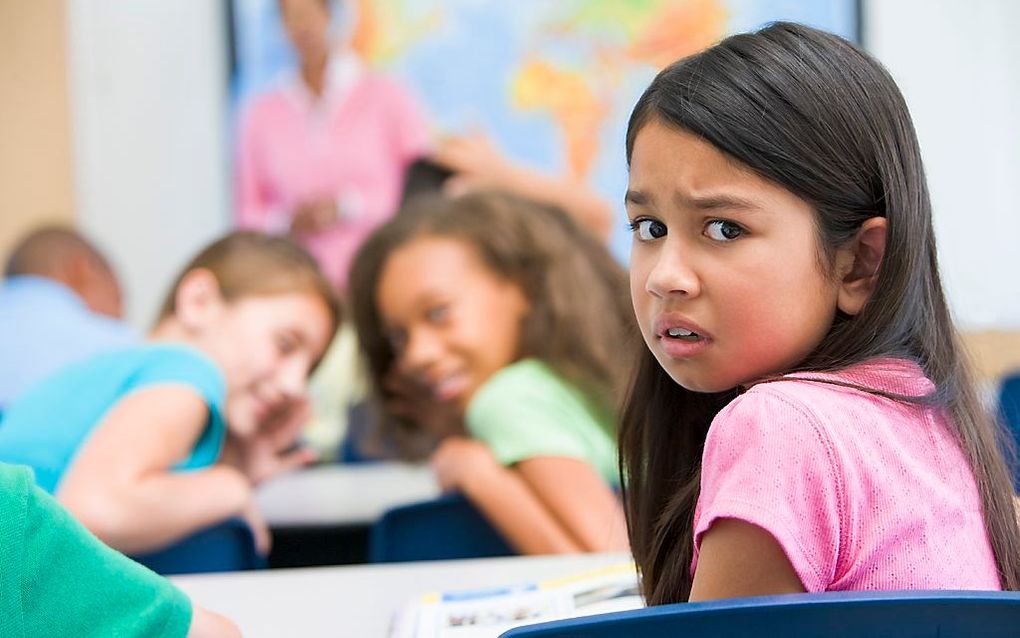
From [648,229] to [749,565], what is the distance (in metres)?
0.28

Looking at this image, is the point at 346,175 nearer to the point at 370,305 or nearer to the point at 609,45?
the point at 609,45

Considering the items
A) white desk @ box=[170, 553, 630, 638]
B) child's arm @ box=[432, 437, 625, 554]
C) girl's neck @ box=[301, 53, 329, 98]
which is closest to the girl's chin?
child's arm @ box=[432, 437, 625, 554]

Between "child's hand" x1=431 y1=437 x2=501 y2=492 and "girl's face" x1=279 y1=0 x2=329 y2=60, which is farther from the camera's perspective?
"girl's face" x1=279 y1=0 x2=329 y2=60

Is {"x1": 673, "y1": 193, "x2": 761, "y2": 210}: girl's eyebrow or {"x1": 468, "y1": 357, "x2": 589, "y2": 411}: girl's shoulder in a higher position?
{"x1": 673, "y1": 193, "x2": 761, "y2": 210}: girl's eyebrow

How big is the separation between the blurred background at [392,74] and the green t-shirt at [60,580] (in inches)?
141

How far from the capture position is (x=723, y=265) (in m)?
0.87

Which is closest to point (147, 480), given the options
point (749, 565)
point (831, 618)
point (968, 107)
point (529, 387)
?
point (529, 387)

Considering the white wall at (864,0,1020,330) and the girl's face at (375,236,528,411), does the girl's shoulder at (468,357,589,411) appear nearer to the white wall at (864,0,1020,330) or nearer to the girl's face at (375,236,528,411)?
the girl's face at (375,236,528,411)

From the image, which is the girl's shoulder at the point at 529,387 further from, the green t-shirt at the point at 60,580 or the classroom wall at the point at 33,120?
the classroom wall at the point at 33,120

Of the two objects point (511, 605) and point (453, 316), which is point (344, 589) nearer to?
point (511, 605)

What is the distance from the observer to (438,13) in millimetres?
4387

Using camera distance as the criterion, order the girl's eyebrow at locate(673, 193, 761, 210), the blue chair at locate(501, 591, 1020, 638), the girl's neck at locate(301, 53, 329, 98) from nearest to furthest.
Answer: the blue chair at locate(501, 591, 1020, 638) < the girl's eyebrow at locate(673, 193, 761, 210) < the girl's neck at locate(301, 53, 329, 98)

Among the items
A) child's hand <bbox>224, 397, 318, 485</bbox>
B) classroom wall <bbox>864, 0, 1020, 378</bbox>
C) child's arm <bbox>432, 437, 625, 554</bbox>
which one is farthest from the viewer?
classroom wall <bbox>864, 0, 1020, 378</bbox>

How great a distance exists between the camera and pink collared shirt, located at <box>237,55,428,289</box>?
4.37 meters
